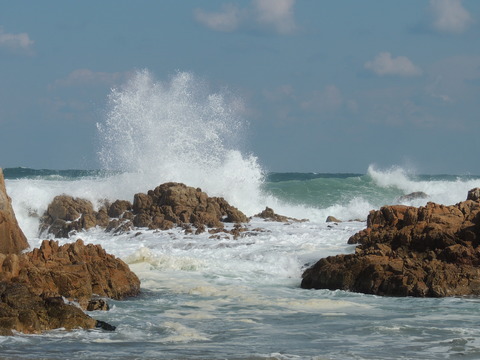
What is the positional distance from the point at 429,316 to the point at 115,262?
16.3ft

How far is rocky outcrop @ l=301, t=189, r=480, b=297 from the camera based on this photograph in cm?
1287

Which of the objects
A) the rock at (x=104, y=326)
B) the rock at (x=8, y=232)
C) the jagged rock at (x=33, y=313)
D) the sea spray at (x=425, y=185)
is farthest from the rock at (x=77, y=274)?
the sea spray at (x=425, y=185)

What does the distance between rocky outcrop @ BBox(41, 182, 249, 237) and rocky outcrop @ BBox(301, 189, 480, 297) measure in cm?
625

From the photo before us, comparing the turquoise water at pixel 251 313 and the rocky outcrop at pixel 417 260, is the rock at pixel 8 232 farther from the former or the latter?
the rocky outcrop at pixel 417 260

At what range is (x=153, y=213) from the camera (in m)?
21.4

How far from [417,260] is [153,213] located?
9402 mm

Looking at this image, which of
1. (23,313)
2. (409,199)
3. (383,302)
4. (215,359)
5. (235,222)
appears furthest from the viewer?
(409,199)

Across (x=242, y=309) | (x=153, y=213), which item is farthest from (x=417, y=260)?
(x=153, y=213)

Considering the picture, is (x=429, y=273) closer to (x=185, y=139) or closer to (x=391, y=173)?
(x=185, y=139)

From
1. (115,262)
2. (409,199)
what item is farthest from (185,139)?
(115,262)

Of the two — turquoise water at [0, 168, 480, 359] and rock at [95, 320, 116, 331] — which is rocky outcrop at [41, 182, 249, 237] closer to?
turquoise water at [0, 168, 480, 359]

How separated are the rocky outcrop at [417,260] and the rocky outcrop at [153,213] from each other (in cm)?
625

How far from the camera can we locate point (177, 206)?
70.1ft

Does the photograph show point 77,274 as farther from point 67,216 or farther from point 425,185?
point 425,185
